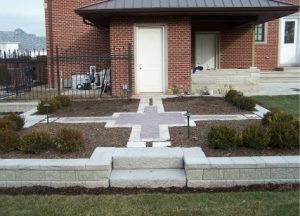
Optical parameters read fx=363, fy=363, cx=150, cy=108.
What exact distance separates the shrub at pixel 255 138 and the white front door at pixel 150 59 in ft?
24.3

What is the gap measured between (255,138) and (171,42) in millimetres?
7496

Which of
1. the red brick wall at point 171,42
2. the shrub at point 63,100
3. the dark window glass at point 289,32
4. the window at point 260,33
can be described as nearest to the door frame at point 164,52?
the red brick wall at point 171,42

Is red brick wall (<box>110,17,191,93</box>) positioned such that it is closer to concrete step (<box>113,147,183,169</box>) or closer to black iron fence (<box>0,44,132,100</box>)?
black iron fence (<box>0,44,132,100</box>)

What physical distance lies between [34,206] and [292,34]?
56.6ft

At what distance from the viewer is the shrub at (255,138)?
17.4 ft

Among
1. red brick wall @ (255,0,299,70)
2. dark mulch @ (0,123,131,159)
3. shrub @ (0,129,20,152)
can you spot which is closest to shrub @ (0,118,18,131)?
dark mulch @ (0,123,131,159)

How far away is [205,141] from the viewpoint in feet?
19.4

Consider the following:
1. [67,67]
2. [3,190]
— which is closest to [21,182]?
[3,190]

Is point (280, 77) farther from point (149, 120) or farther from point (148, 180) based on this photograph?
point (148, 180)

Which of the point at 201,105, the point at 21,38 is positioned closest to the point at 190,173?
the point at 201,105

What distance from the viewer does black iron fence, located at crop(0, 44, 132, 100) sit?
40.3 ft

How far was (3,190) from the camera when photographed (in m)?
4.73

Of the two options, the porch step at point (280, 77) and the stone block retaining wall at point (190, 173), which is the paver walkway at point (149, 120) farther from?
the porch step at point (280, 77)

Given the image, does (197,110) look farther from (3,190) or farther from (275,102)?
(3,190)
